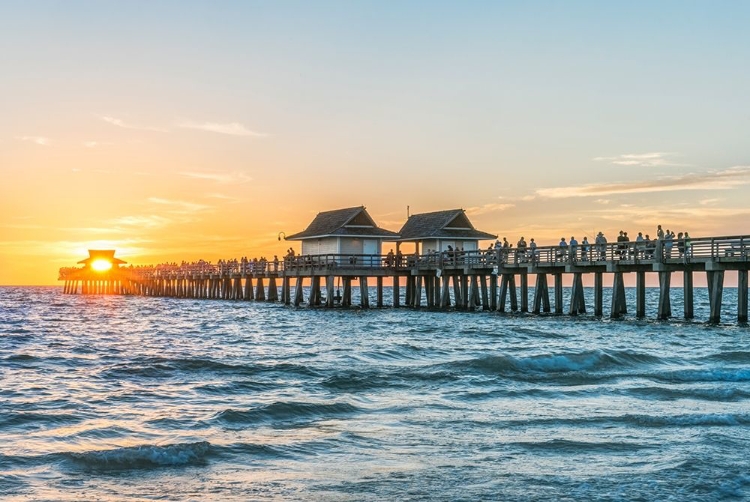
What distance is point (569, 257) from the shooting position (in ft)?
131

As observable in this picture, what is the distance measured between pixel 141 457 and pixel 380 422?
380cm

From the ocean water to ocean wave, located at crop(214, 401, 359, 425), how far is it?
0.06m

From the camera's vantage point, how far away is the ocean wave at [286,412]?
47.1ft

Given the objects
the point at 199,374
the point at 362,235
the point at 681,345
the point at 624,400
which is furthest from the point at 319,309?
the point at 624,400

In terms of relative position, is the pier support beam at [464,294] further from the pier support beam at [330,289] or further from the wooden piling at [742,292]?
the wooden piling at [742,292]

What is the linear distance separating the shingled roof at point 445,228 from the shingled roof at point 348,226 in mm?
1353

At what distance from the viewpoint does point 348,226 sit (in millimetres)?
54000

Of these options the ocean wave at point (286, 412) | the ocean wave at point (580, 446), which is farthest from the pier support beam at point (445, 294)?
the ocean wave at point (580, 446)

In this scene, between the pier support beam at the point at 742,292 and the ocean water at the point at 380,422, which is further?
the pier support beam at the point at 742,292

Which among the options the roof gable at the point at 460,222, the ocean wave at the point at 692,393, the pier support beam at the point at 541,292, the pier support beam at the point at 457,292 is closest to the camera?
the ocean wave at the point at 692,393

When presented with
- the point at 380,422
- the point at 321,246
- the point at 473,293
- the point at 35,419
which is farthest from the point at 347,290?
the point at 380,422

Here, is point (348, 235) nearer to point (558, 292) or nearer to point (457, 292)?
point (457, 292)

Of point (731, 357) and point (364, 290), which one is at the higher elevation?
point (364, 290)

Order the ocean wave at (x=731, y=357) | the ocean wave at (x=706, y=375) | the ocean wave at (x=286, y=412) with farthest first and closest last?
the ocean wave at (x=731, y=357), the ocean wave at (x=706, y=375), the ocean wave at (x=286, y=412)
